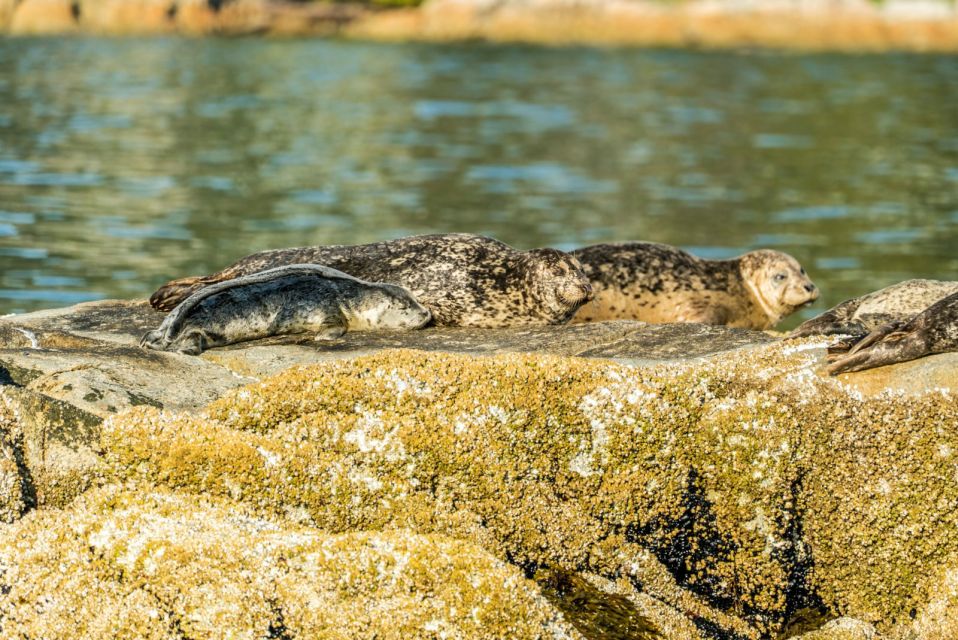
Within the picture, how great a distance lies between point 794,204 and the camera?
25.9 metres

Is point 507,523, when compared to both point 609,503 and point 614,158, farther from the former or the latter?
point 614,158

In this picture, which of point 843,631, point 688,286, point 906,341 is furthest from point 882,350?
point 688,286

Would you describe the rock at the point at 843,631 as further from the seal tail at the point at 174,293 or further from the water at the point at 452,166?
the water at the point at 452,166

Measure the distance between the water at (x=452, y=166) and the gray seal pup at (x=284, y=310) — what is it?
28.0 feet

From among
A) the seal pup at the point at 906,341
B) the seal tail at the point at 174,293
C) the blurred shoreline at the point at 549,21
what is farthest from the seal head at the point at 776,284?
the blurred shoreline at the point at 549,21

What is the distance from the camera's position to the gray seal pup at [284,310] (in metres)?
7.23

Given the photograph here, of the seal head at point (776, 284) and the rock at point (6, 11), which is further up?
the seal head at point (776, 284)

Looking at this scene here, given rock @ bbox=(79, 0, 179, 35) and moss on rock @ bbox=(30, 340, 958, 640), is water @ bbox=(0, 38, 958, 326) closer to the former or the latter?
moss on rock @ bbox=(30, 340, 958, 640)

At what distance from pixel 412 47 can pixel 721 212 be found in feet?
189

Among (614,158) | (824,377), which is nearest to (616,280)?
(824,377)

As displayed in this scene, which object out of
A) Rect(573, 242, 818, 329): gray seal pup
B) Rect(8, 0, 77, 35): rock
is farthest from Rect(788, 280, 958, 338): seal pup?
Rect(8, 0, 77, 35): rock

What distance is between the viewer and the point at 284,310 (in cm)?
753

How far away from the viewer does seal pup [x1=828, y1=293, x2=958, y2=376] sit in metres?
6.01

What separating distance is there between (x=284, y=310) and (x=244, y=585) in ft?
9.53
